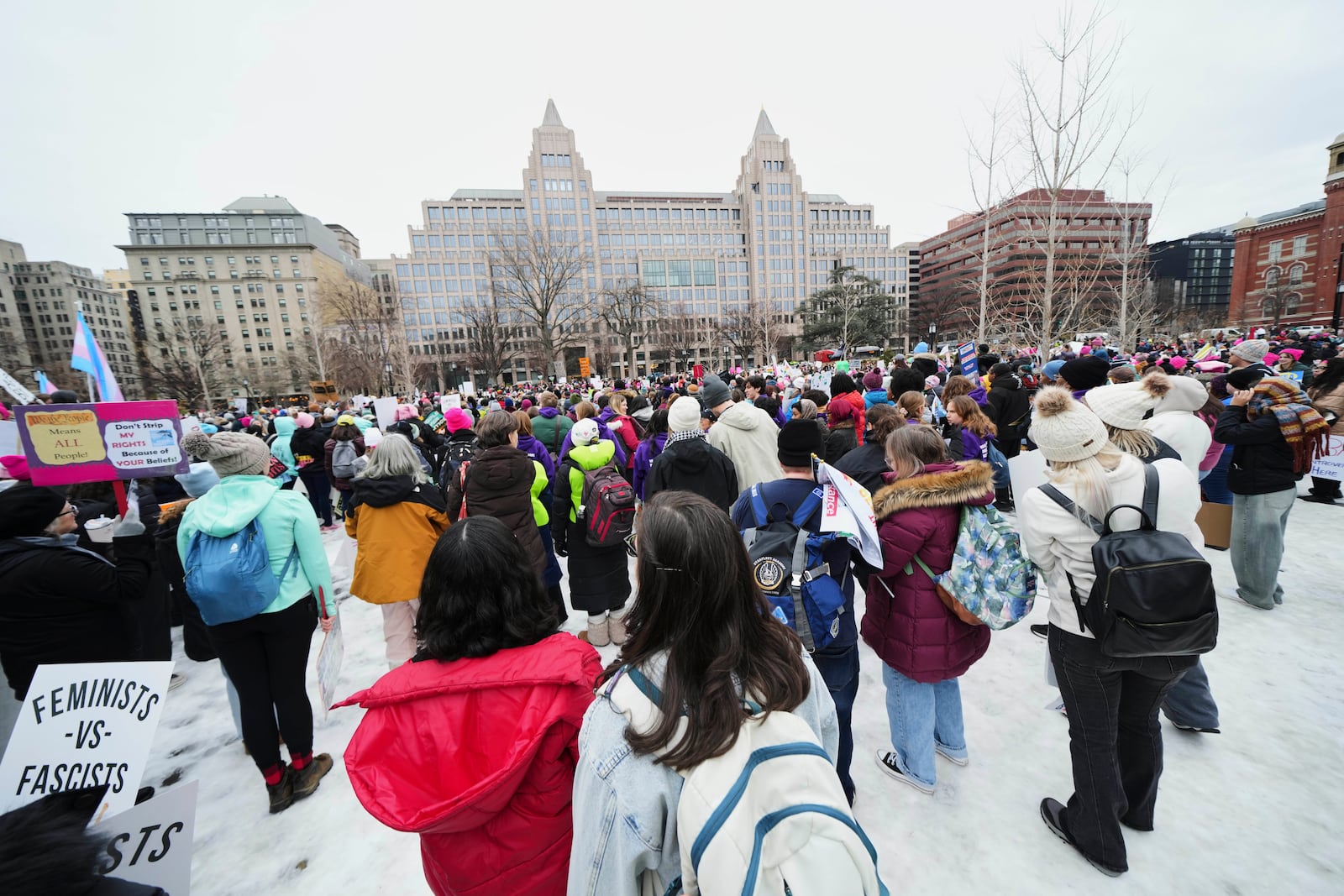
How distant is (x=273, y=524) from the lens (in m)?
2.86

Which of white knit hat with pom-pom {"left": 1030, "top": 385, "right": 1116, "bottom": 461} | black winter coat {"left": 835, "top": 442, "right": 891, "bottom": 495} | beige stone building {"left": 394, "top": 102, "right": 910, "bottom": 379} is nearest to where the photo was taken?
white knit hat with pom-pom {"left": 1030, "top": 385, "right": 1116, "bottom": 461}

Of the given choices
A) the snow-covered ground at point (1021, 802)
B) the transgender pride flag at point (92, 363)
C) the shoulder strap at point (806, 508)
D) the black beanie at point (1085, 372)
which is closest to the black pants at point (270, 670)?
the snow-covered ground at point (1021, 802)

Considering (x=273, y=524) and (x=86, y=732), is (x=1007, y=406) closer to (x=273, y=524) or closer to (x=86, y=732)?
(x=273, y=524)

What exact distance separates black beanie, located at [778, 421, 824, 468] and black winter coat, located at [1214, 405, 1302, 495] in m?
4.21

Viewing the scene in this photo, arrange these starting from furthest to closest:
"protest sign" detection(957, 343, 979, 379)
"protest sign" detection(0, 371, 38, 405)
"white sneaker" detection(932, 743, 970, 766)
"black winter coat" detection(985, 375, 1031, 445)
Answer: "protest sign" detection(957, 343, 979, 379) → "black winter coat" detection(985, 375, 1031, 445) → "protest sign" detection(0, 371, 38, 405) → "white sneaker" detection(932, 743, 970, 766)

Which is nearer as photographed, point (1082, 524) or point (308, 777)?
point (1082, 524)

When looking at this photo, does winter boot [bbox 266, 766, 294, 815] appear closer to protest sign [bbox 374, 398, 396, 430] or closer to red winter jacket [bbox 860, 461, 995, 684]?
red winter jacket [bbox 860, 461, 995, 684]

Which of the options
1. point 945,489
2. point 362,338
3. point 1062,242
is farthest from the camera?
point 362,338

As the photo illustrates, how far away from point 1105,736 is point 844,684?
110 centimetres

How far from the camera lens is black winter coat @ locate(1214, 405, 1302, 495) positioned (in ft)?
13.2

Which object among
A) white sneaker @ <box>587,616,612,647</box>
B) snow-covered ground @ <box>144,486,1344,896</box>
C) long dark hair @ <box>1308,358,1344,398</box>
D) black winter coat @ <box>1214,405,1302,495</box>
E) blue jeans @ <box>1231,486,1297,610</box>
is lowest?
snow-covered ground @ <box>144,486,1344,896</box>

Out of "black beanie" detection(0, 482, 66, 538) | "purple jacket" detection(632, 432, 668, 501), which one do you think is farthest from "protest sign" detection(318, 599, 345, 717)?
"purple jacket" detection(632, 432, 668, 501)

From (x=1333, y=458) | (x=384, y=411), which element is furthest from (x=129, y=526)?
(x=1333, y=458)

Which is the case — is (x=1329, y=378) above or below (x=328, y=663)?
above
